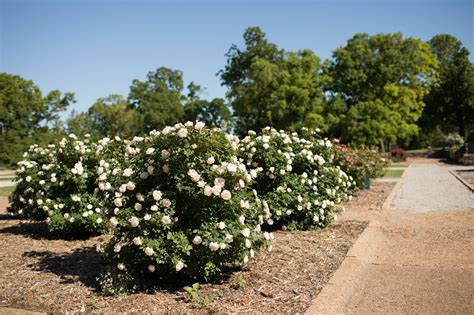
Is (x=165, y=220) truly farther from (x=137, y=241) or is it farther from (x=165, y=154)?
(x=165, y=154)

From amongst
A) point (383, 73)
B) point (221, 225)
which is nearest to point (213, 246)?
point (221, 225)

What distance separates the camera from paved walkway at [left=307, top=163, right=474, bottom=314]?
409 centimetres

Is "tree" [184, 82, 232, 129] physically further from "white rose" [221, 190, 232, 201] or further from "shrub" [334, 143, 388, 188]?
"white rose" [221, 190, 232, 201]

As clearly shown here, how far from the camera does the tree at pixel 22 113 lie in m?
39.7

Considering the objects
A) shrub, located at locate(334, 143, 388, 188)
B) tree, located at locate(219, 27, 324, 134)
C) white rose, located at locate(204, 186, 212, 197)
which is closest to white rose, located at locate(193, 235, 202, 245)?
white rose, located at locate(204, 186, 212, 197)

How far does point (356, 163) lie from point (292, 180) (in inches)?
229

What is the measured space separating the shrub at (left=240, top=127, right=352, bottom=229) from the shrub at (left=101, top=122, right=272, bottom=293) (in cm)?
250

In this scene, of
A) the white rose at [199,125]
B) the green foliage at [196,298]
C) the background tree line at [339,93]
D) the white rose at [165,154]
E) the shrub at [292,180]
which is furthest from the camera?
the background tree line at [339,93]

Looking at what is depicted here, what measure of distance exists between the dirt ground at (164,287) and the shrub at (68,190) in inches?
13.0

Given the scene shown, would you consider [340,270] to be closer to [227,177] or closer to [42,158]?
[227,177]

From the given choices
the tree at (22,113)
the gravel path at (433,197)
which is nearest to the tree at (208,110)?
the tree at (22,113)

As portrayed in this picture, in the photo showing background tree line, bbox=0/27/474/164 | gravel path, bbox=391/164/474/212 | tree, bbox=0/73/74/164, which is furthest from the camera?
tree, bbox=0/73/74/164

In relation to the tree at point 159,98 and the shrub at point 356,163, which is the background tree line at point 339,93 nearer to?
the tree at point 159,98

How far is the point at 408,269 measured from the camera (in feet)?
17.2
